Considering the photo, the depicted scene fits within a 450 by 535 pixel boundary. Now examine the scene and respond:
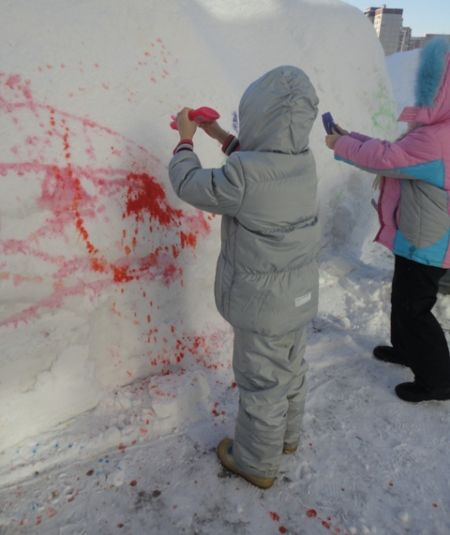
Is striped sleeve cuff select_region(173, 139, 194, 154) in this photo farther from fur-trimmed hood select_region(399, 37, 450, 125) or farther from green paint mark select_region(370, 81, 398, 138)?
green paint mark select_region(370, 81, 398, 138)

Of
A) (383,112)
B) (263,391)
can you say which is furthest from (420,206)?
(383,112)

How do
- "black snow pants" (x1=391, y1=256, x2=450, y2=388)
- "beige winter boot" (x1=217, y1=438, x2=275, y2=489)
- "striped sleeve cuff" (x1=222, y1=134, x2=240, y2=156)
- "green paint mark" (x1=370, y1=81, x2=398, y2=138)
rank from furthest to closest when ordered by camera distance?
"green paint mark" (x1=370, y1=81, x2=398, y2=138)
"black snow pants" (x1=391, y1=256, x2=450, y2=388)
"beige winter boot" (x1=217, y1=438, x2=275, y2=489)
"striped sleeve cuff" (x1=222, y1=134, x2=240, y2=156)

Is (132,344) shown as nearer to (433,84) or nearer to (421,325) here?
(421,325)

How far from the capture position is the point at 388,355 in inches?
99.7

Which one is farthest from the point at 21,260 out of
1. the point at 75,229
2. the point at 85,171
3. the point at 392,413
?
the point at 392,413

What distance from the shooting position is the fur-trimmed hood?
1.80 meters

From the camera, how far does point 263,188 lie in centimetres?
138

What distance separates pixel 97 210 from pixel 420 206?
1417 mm

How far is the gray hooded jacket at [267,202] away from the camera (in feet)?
4.40

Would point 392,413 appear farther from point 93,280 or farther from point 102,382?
point 93,280

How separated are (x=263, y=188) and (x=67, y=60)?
105 cm

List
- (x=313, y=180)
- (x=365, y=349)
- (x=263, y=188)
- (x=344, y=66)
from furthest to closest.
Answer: (x=344, y=66) → (x=365, y=349) → (x=313, y=180) → (x=263, y=188)

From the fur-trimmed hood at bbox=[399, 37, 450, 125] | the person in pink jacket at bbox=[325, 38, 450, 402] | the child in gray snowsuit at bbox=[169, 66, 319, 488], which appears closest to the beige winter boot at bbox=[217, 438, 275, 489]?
the child in gray snowsuit at bbox=[169, 66, 319, 488]

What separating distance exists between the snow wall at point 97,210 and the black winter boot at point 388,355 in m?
0.90
